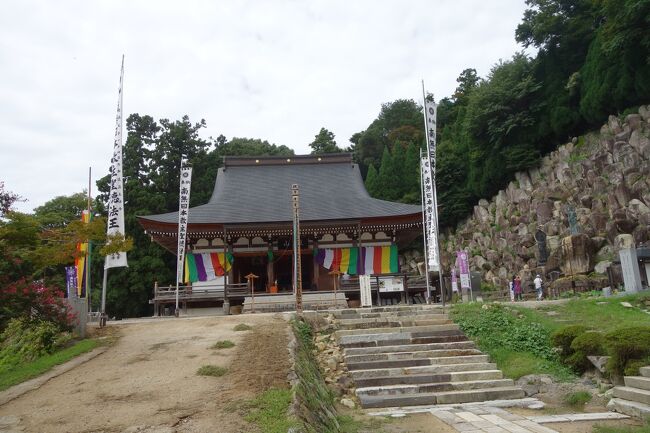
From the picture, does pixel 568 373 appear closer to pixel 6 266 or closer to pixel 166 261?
pixel 6 266

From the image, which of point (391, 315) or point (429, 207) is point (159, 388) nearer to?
point (391, 315)

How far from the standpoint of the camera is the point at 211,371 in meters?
6.72

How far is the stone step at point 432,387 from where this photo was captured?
7922 millimetres

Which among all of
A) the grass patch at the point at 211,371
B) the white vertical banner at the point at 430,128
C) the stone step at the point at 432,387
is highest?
the white vertical banner at the point at 430,128

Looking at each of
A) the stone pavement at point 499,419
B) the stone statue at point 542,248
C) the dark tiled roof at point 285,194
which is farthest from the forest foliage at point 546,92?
the stone pavement at point 499,419

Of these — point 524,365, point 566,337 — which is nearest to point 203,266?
point 524,365

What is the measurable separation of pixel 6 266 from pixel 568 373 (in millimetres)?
10169

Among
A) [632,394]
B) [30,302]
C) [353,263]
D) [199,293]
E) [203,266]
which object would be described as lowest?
[632,394]

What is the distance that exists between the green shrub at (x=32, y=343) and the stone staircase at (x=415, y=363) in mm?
6196

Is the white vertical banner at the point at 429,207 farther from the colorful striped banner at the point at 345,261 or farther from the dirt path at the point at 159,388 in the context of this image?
the dirt path at the point at 159,388

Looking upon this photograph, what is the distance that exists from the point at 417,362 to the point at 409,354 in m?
0.38

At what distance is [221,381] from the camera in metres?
6.29

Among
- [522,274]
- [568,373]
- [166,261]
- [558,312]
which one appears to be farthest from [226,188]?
[568,373]

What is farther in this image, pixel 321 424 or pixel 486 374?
pixel 486 374
